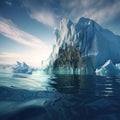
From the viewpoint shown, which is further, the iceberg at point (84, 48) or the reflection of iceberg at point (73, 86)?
the iceberg at point (84, 48)

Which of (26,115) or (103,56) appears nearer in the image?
(26,115)

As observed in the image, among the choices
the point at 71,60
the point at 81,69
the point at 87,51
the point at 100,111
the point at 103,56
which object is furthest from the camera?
the point at 87,51

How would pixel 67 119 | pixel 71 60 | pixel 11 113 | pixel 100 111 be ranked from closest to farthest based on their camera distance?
pixel 67 119 < pixel 11 113 < pixel 100 111 < pixel 71 60

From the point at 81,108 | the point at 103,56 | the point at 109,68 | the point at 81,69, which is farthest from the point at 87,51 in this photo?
the point at 81,108

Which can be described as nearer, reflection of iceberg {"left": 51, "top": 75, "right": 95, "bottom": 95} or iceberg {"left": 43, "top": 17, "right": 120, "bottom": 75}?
reflection of iceberg {"left": 51, "top": 75, "right": 95, "bottom": 95}

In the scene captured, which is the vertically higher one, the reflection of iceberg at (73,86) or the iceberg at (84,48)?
the iceberg at (84,48)

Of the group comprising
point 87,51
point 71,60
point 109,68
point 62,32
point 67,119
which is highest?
point 62,32

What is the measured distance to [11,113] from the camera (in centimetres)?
814

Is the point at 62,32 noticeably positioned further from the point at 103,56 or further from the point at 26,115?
the point at 26,115

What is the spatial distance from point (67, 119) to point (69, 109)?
1.62 metres

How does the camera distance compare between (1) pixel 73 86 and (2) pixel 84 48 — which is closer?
(1) pixel 73 86

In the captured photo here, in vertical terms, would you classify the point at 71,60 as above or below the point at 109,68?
above

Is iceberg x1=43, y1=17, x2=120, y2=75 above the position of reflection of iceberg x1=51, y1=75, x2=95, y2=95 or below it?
above

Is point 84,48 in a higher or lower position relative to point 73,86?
higher
